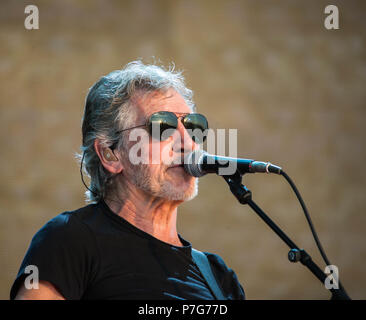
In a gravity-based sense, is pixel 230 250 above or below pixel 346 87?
below

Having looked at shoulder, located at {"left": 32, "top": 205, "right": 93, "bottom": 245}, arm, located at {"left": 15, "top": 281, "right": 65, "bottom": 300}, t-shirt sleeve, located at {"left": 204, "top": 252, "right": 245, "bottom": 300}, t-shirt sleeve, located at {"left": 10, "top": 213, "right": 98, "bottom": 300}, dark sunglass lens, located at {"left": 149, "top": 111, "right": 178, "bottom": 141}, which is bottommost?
t-shirt sleeve, located at {"left": 204, "top": 252, "right": 245, "bottom": 300}

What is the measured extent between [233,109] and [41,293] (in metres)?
2.88

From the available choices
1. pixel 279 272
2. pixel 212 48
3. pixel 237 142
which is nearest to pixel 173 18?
pixel 212 48

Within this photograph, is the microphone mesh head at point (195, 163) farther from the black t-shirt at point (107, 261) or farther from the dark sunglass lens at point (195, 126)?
the black t-shirt at point (107, 261)

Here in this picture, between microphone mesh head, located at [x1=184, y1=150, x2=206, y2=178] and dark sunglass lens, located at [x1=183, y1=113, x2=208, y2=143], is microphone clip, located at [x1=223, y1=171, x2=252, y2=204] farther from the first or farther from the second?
dark sunglass lens, located at [x1=183, y1=113, x2=208, y2=143]

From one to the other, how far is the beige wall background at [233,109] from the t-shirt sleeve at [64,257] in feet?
6.39

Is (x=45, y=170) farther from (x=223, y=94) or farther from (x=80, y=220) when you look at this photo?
(x=80, y=220)

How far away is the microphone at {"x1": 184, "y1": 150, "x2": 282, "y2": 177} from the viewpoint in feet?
5.12

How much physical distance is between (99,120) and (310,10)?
112 inches

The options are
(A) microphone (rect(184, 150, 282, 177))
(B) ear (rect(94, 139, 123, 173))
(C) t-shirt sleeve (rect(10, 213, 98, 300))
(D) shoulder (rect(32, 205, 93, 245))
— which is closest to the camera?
(A) microphone (rect(184, 150, 282, 177))

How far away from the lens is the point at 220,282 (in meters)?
2.29

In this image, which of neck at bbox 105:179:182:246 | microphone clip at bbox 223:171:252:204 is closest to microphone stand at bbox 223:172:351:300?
microphone clip at bbox 223:171:252:204

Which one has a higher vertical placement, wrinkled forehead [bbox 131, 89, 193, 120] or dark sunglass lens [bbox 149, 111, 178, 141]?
wrinkled forehead [bbox 131, 89, 193, 120]

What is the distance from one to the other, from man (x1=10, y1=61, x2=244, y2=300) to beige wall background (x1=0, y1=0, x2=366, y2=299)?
1469 mm
